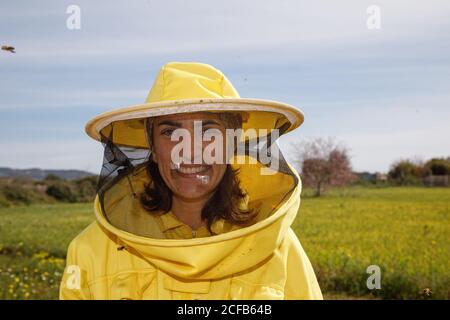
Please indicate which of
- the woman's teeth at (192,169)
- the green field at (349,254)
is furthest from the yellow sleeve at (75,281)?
the green field at (349,254)

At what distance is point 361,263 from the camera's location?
36.3 ft

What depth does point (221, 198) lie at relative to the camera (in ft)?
9.54

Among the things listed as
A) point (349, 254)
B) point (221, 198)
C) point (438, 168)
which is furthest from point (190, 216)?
point (438, 168)

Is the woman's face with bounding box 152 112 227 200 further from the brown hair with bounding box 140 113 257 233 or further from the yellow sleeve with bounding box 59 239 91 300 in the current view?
the yellow sleeve with bounding box 59 239 91 300

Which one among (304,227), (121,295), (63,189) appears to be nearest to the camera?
(121,295)

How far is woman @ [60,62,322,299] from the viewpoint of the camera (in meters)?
2.55

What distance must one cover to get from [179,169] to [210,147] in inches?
7.6

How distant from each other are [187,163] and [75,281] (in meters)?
0.79

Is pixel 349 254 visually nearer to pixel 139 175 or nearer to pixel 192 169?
pixel 139 175

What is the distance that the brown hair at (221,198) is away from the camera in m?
2.88

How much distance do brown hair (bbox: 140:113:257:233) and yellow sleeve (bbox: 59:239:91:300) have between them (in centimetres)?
49
